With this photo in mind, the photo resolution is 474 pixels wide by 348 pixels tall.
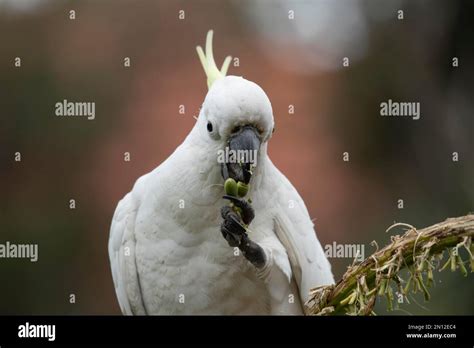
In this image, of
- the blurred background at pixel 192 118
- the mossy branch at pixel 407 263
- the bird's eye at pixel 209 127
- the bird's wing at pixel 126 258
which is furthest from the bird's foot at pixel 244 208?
the blurred background at pixel 192 118

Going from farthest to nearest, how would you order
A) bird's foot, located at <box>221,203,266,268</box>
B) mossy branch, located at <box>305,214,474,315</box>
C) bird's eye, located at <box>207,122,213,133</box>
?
bird's eye, located at <box>207,122,213,133</box>
bird's foot, located at <box>221,203,266,268</box>
mossy branch, located at <box>305,214,474,315</box>

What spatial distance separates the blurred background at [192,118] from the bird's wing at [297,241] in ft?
2.51

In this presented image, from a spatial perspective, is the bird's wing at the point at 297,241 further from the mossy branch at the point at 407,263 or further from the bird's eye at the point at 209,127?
the mossy branch at the point at 407,263

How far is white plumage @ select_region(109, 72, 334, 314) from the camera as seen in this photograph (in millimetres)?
2842

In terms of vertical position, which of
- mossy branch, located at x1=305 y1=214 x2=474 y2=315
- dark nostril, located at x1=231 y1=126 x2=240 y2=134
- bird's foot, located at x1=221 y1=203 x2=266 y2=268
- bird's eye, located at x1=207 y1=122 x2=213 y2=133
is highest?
bird's eye, located at x1=207 y1=122 x2=213 y2=133

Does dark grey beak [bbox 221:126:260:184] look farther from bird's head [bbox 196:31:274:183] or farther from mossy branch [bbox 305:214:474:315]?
mossy branch [bbox 305:214:474:315]

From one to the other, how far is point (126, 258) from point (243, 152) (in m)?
0.86

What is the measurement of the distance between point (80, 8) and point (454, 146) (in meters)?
2.17

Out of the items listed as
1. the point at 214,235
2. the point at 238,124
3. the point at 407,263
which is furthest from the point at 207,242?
the point at 407,263

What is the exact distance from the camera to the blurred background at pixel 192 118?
374cm

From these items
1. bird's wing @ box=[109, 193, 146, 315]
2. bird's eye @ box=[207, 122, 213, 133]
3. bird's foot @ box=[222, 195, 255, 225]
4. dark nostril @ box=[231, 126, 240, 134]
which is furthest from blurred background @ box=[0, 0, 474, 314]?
bird's foot @ box=[222, 195, 255, 225]

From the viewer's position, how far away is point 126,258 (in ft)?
10.2
